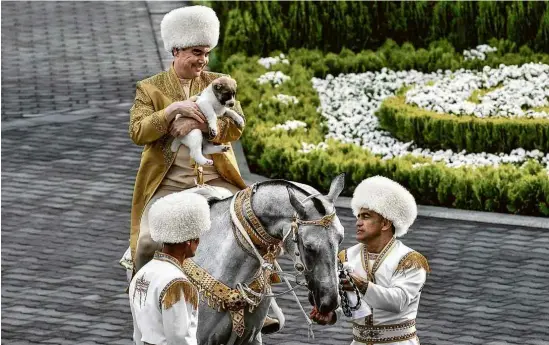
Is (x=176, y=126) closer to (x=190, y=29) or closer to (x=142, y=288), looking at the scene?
(x=190, y=29)

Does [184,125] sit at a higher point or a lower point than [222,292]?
higher

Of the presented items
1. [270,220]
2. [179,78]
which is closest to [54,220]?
[179,78]

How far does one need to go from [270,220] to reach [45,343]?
4.55 meters

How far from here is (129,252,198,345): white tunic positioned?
25.7 feet

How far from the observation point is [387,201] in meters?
8.84

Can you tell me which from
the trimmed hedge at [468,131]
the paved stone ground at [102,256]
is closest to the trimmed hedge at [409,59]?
the trimmed hedge at [468,131]

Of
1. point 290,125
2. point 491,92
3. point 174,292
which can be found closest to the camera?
point 174,292

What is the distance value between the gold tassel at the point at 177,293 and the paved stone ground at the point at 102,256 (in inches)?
177

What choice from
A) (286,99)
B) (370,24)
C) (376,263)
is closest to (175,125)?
(376,263)

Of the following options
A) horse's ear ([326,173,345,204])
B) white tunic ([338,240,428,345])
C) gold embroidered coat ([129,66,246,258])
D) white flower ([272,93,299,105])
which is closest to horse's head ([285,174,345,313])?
horse's ear ([326,173,345,204])

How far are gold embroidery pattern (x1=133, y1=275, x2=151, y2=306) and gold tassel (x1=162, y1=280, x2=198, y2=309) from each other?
0.14 metres

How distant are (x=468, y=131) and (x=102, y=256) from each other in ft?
15.9

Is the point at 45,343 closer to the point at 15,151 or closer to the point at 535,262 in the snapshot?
the point at 535,262

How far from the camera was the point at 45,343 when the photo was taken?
486 inches
